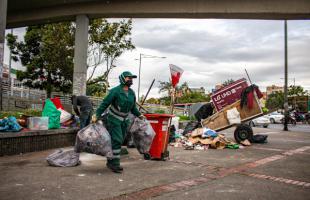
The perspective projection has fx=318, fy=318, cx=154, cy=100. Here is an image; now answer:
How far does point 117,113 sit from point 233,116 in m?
5.96

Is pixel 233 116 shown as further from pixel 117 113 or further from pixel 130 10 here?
pixel 130 10

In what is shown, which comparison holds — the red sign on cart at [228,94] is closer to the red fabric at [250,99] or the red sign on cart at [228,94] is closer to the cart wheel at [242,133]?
the red fabric at [250,99]

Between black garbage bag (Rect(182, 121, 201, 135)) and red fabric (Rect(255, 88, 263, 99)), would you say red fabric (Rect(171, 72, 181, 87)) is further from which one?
black garbage bag (Rect(182, 121, 201, 135))

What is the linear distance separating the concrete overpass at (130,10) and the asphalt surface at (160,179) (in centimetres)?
820

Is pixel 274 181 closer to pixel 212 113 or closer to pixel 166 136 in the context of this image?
pixel 166 136

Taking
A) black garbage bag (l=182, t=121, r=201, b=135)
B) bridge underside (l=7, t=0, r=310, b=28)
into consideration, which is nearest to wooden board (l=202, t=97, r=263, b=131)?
black garbage bag (l=182, t=121, r=201, b=135)

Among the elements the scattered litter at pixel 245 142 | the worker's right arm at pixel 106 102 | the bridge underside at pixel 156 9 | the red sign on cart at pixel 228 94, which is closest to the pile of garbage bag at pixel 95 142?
the worker's right arm at pixel 106 102

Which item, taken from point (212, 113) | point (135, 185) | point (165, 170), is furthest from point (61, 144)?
point (212, 113)

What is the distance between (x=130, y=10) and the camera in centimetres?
1529

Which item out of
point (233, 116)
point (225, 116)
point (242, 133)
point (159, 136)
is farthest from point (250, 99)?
point (159, 136)

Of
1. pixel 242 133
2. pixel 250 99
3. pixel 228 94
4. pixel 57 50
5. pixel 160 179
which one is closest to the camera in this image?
pixel 160 179

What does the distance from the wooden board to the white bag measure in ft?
0.43

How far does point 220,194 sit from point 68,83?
2412 cm

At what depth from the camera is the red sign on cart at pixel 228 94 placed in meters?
11.1
